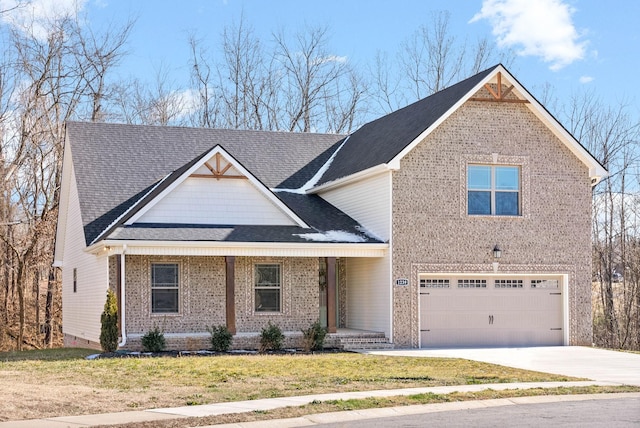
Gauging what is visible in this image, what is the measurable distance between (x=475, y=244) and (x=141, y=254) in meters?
9.62

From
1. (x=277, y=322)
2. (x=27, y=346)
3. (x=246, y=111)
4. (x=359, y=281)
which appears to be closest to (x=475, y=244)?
(x=359, y=281)

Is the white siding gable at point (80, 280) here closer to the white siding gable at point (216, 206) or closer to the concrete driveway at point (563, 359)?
the white siding gable at point (216, 206)

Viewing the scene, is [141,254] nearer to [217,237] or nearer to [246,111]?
[217,237]

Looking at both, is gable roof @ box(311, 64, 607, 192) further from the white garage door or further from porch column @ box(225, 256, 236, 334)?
porch column @ box(225, 256, 236, 334)

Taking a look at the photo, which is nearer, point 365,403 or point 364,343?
point 365,403

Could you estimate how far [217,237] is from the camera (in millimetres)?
24750

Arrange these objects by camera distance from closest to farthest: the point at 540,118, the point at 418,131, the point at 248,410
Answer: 1. the point at 248,410
2. the point at 418,131
3. the point at 540,118

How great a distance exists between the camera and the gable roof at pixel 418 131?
26094 mm

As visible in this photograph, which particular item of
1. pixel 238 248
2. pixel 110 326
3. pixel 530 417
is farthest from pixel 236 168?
pixel 530 417

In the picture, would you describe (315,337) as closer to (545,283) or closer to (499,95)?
(545,283)

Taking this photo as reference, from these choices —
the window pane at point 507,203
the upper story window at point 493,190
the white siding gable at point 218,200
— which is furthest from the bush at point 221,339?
the window pane at point 507,203

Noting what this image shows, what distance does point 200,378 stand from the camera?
1744 centimetres

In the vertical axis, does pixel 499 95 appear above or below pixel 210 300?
above

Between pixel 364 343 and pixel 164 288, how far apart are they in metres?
5.86
